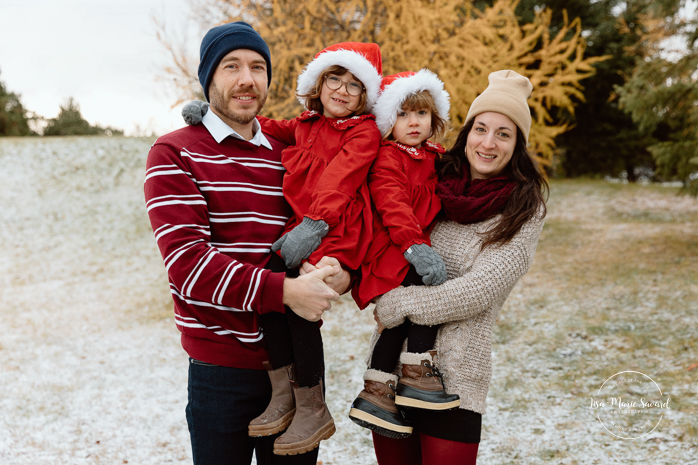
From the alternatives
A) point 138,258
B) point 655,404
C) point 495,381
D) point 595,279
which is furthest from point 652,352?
point 138,258

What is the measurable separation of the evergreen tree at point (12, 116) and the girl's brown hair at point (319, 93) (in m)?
21.3

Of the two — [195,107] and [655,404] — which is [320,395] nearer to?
[195,107]

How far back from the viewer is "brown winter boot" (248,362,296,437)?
74.0 inches

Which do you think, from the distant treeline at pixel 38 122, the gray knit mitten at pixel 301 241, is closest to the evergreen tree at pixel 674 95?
the gray knit mitten at pixel 301 241

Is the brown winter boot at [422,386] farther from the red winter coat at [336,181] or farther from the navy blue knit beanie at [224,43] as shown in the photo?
the navy blue knit beanie at [224,43]

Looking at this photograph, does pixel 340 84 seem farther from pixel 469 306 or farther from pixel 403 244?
pixel 469 306

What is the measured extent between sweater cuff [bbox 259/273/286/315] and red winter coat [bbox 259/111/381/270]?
25 centimetres

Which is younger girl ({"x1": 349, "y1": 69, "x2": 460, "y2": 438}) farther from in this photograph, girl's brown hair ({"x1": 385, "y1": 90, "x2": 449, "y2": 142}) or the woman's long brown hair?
the woman's long brown hair

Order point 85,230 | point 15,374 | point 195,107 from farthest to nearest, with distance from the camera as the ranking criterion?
point 85,230 → point 15,374 → point 195,107

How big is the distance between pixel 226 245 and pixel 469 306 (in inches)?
37.0

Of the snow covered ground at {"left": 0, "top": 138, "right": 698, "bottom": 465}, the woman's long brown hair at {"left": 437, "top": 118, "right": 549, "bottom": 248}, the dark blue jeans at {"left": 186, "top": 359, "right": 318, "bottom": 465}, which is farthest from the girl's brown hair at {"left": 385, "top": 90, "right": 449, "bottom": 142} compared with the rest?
the snow covered ground at {"left": 0, "top": 138, "right": 698, "bottom": 465}

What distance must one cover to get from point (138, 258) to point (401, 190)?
9340mm

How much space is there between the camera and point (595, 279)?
25.6 feet

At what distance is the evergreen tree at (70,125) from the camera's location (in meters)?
20.2
